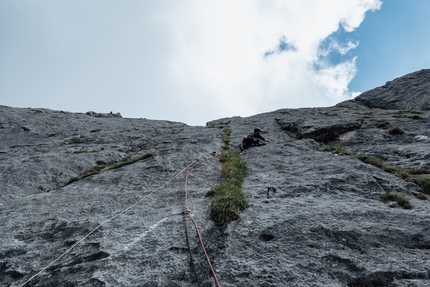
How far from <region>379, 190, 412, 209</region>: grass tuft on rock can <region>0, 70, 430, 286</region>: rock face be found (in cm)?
19

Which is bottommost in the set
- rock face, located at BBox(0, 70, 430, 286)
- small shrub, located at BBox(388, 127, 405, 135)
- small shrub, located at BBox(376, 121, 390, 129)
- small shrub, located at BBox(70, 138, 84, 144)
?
rock face, located at BBox(0, 70, 430, 286)

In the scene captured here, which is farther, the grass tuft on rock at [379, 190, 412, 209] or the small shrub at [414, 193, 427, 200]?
the small shrub at [414, 193, 427, 200]

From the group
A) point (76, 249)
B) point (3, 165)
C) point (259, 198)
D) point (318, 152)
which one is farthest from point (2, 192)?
point (318, 152)

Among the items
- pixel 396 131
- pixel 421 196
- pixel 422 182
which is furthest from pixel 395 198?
pixel 396 131

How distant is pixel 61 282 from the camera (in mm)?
6258

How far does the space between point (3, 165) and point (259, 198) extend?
45.8ft

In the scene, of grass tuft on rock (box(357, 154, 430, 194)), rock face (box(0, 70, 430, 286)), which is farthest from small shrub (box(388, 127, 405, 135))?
grass tuft on rock (box(357, 154, 430, 194))

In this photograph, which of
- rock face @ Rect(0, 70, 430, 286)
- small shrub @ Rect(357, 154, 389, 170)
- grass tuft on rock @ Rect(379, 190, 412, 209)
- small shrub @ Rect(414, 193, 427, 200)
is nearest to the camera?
rock face @ Rect(0, 70, 430, 286)

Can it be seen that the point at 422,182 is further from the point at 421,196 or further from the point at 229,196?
the point at 229,196

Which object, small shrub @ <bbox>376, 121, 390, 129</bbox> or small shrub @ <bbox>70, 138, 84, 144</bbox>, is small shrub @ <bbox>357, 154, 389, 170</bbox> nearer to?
small shrub @ <bbox>376, 121, 390, 129</bbox>

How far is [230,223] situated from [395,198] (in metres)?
5.08

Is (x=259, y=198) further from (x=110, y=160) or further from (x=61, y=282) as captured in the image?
(x=110, y=160)

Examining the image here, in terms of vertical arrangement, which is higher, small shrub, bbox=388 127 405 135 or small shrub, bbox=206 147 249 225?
small shrub, bbox=388 127 405 135

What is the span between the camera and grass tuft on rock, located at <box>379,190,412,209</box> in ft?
27.2
